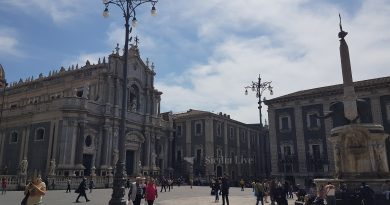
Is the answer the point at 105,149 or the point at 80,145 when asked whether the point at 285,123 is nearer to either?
the point at 105,149

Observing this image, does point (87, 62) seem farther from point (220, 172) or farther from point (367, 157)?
point (367, 157)

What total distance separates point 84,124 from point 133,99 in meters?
9.88

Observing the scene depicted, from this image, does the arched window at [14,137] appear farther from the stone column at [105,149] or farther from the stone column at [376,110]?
the stone column at [376,110]

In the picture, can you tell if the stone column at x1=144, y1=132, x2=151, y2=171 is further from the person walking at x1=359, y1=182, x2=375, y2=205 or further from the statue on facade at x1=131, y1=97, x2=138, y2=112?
the person walking at x1=359, y1=182, x2=375, y2=205

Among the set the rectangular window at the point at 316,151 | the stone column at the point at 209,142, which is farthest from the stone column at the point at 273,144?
the stone column at the point at 209,142

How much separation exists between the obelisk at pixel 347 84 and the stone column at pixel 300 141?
75.9 ft

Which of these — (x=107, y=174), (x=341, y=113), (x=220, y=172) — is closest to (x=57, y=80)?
(x=107, y=174)

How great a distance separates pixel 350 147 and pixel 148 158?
31.8 m

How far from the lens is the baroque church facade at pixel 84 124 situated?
3516 cm

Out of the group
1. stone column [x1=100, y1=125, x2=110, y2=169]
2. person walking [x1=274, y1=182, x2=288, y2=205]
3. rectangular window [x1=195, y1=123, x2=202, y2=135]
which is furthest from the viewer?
rectangular window [x1=195, y1=123, x2=202, y2=135]

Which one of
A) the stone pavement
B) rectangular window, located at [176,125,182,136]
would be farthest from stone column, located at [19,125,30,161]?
rectangular window, located at [176,125,182,136]

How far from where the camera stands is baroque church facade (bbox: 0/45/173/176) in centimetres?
3516

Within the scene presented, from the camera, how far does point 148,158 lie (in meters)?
44.5

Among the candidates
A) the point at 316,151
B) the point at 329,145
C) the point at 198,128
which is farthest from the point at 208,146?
the point at 329,145
